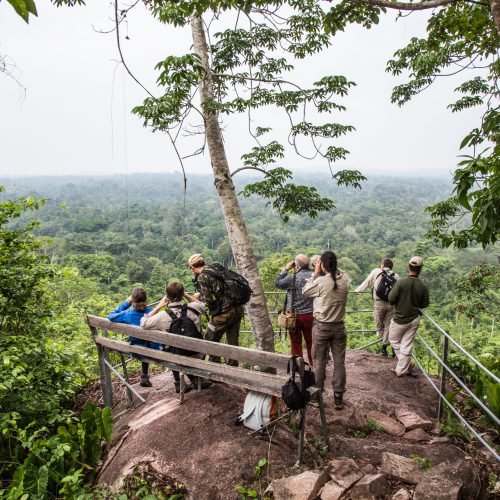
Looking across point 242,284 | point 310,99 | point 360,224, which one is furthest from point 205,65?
point 360,224

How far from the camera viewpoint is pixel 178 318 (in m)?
3.97

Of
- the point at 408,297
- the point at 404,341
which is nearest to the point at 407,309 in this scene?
the point at 408,297

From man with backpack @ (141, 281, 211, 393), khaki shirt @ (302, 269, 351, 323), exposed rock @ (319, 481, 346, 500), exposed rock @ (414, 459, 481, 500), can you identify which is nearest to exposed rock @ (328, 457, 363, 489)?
exposed rock @ (319, 481, 346, 500)

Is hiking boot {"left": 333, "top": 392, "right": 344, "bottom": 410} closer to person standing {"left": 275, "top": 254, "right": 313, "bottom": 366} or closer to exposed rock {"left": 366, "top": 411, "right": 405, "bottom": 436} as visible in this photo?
exposed rock {"left": 366, "top": 411, "right": 405, "bottom": 436}

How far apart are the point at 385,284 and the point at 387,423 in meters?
2.21

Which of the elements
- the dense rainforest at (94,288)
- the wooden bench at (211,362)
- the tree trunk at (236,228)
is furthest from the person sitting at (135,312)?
the tree trunk at (236,228)

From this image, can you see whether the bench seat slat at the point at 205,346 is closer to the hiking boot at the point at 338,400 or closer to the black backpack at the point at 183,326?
the black backpack at the point at 183,326

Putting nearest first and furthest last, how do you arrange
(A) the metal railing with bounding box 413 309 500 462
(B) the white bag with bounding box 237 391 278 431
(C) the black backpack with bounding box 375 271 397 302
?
(A) the metal railing with bounding box 413 309 500 462, (B) the white bag with bounding box 237 391 278 431, (C) the black backpack with bounding box 375 271 397 302

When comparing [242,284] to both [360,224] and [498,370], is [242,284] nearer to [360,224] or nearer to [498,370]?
[498,370]

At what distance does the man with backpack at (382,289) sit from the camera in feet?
18.7

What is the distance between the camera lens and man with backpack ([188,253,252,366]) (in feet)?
13.6

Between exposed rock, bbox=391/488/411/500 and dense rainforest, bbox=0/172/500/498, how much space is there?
6.18 feet

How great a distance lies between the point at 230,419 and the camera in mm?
3529

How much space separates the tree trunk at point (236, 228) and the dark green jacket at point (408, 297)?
1.68 metres
